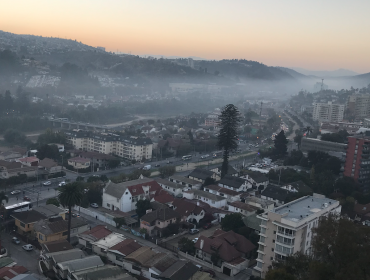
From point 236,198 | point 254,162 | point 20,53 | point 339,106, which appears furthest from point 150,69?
point 236,198

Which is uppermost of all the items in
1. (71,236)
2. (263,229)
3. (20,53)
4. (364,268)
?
(20,53)

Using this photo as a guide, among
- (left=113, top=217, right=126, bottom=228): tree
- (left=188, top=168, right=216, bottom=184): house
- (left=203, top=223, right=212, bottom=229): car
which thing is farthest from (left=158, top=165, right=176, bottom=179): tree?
(left=113, top=217, right=126, bottom=228): tree

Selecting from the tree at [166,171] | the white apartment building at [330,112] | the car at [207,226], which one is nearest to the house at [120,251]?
the car at [207,226]

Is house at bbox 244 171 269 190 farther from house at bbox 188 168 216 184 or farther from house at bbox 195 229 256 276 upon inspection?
house at bbox 195 229 256 276

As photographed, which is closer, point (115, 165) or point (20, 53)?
point (115, 165)

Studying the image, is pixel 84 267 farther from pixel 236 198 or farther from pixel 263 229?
pixel 236 198
